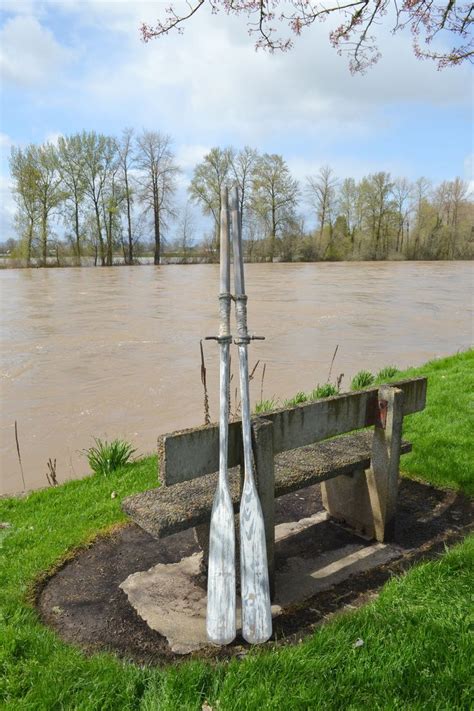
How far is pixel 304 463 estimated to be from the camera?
3633mm

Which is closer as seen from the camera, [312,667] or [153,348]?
[312,667]

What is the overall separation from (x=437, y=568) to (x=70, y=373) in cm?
896

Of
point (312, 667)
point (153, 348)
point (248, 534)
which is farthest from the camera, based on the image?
point (153, 348)

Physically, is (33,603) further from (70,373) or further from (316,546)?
(70,373)

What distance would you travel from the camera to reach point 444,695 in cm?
226

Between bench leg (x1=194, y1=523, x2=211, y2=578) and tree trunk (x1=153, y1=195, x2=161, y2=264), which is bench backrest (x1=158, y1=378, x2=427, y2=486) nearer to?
bench leg (x1=194, y1=523, x2=211, y2=578)

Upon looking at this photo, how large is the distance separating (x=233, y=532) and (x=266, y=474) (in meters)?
0.38

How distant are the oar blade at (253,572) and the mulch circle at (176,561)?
0.29 ft

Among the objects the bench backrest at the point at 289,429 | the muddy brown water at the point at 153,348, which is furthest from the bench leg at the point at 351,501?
the muddy brown water at the point at 153,348

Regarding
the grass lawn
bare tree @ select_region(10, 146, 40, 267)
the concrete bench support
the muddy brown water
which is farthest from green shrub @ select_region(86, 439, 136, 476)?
bare tree @ select_region(10, 146, 40, 267)

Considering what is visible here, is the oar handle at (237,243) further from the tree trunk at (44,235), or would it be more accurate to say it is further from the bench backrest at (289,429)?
the tree trunk at (44,235)

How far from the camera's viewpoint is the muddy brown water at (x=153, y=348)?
7891 millimetres

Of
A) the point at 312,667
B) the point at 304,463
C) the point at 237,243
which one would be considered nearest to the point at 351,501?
the point at 304,463

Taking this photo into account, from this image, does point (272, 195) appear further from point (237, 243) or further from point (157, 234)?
point (237, 243)
